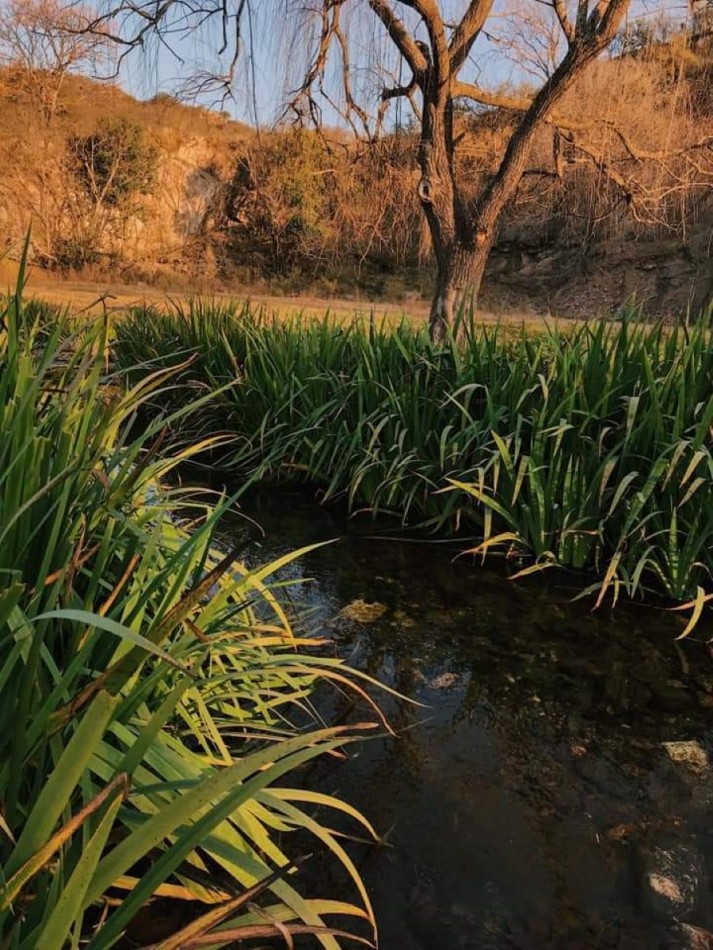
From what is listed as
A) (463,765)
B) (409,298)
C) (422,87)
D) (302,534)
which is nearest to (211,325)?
(302,534)

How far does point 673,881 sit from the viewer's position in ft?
4.56

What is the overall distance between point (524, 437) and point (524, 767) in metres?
1.76

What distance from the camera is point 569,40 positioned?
6086mm

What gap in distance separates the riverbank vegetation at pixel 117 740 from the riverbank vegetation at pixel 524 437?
2.70ft

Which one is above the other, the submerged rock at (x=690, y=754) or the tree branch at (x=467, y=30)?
the tree branch at (x=467, y=30)

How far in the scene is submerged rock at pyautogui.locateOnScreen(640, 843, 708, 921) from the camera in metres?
1.33

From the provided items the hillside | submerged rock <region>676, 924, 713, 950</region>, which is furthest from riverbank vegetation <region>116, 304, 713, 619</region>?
the hillside

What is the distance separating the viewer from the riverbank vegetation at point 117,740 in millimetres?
718

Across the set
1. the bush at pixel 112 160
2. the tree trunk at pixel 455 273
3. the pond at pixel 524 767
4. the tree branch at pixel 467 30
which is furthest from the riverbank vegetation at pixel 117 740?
the bush at pixel 112 160

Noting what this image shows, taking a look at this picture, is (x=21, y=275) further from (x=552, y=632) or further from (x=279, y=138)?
(x=279, y=138)

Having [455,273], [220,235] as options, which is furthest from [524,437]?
[220,235]

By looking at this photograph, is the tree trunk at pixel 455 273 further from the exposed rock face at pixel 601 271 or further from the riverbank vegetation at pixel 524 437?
the exposed rock face at pixel 601 271

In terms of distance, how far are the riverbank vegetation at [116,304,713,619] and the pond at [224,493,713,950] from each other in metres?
0.28

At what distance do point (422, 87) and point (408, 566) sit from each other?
17.9 feet
